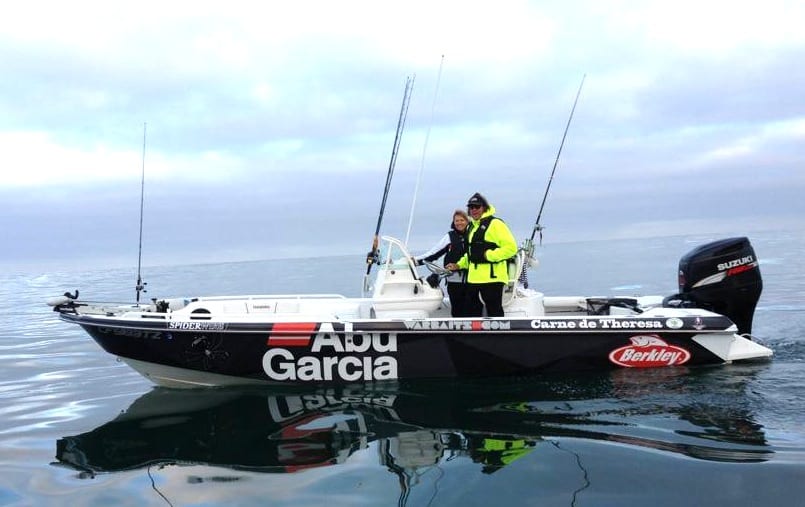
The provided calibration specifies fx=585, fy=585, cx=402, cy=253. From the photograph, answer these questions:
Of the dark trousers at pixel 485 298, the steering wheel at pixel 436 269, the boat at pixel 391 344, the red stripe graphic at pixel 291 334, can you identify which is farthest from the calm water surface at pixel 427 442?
the steering wheel at pixel 436 269

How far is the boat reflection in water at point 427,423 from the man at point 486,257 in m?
0.91

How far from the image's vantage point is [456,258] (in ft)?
21.5

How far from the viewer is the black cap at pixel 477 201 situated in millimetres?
6371

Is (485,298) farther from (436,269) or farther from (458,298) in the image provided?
(436,269)

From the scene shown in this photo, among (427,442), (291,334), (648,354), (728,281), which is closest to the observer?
(427,442)

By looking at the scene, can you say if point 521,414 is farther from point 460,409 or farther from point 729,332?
point 729,332

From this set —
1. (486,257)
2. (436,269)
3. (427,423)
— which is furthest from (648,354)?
(427,423)

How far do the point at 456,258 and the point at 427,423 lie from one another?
2.16 meters

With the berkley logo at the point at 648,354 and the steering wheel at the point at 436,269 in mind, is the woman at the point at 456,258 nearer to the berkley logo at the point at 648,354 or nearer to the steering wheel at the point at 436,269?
the steering wheel at the point at 436,269

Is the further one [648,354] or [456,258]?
[456,258]

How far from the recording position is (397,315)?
250 inches

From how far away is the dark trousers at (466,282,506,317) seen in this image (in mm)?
6395

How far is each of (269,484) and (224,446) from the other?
897 mm

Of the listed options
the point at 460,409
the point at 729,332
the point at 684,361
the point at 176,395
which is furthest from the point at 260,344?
the point at 729,332
